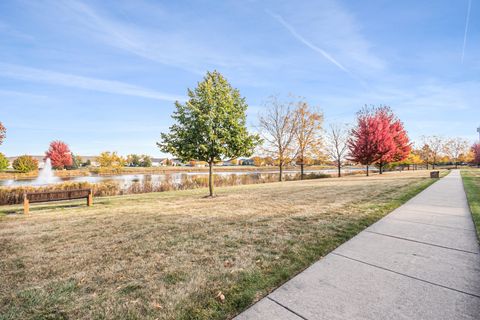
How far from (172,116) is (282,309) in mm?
Result: 10442

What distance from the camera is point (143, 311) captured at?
2561 millimetres

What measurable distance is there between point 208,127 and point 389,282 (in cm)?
906

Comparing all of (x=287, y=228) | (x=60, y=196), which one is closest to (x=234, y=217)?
(x=287, y=228)

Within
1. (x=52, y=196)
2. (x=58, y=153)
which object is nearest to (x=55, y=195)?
(x=52, y=196)

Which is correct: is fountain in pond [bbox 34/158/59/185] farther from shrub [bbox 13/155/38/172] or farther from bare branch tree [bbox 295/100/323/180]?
bare branch tree [bbox 295/100/323/180]

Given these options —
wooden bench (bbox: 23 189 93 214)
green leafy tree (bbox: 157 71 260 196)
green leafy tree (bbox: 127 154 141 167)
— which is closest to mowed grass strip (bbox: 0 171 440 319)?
wooden bench (bbox: 23 189 93 214)

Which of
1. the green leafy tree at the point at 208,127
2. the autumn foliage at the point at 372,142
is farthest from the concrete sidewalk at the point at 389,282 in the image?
the autumn foliage at the point at 372,142

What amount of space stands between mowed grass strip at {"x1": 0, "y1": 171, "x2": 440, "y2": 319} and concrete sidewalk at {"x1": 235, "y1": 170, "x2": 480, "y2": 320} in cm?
29

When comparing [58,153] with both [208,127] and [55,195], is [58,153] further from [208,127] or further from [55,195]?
[208,127]

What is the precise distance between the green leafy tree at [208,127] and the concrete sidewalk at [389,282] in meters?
7.75

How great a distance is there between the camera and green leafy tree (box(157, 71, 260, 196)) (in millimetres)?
10898

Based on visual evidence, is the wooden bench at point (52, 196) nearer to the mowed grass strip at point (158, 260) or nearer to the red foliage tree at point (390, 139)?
the mowed grass strip at point (158, 260)

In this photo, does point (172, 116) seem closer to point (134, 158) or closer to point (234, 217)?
point (234, 217)

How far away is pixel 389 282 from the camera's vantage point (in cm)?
298
